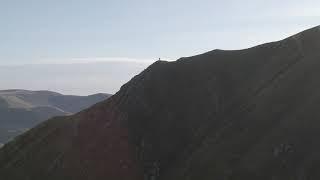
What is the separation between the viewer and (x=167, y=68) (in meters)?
108

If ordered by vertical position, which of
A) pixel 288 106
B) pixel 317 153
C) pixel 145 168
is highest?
pixel 288 106

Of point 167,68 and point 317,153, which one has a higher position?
point 167,68

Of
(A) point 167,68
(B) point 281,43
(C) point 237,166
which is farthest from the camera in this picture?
(A) point 167,68

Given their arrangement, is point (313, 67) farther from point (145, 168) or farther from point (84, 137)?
point (84, 137)

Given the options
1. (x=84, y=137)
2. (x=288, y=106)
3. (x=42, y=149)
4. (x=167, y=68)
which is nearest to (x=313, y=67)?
(x=288, y=106)

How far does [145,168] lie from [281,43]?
36.9m

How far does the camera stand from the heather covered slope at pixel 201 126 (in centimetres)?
7138

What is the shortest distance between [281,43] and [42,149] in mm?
56182

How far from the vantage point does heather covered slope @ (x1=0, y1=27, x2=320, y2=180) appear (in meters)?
71.4

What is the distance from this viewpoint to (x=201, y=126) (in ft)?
299

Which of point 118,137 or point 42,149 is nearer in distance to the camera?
point 118,137

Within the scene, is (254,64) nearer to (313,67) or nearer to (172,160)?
(313,67)

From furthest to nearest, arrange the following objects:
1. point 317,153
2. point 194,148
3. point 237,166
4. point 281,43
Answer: point 281,43 → point 194,148 → point 237,166 → point 317,153

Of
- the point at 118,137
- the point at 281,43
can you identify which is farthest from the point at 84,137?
the point at 281,43
